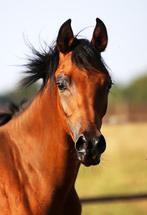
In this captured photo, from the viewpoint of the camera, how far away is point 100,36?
5211 millimetres

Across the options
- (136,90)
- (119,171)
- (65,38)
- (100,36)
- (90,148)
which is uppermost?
(65,38)

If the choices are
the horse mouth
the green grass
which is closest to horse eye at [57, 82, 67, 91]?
the horse mouth

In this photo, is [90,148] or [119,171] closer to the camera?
[90,148]

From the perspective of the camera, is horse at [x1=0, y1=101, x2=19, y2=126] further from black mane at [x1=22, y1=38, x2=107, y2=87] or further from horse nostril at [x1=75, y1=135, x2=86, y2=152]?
horse nostril at [x1=75, y1=135, x2=86, y2=152]

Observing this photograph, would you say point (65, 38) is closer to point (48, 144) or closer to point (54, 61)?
point (54, 61)

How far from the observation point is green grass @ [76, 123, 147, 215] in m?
12.0

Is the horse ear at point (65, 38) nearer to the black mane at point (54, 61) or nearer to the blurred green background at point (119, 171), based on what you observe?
the black mane at point (54, 61)

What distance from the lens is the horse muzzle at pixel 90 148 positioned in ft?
14.5

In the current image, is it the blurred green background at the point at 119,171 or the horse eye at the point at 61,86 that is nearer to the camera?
the horse eye at the point at 61,86

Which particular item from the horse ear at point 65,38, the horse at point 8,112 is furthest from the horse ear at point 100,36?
the horse at point 8,112

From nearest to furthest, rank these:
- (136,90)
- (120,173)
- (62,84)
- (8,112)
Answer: (62,84)
(8,112)
(120,173)
(136,90)

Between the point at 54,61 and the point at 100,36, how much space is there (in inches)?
18.2

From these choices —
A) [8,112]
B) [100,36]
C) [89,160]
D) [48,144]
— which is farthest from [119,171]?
[89,160]

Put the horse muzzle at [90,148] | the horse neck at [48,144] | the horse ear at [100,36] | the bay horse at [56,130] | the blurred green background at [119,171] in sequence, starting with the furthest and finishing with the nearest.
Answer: the blurred green background at [119,171]
the horse ear at [100,36]
the horse neck at [48,144]
the bay horse at [56,130]
the horse muzzle at [90,148]
